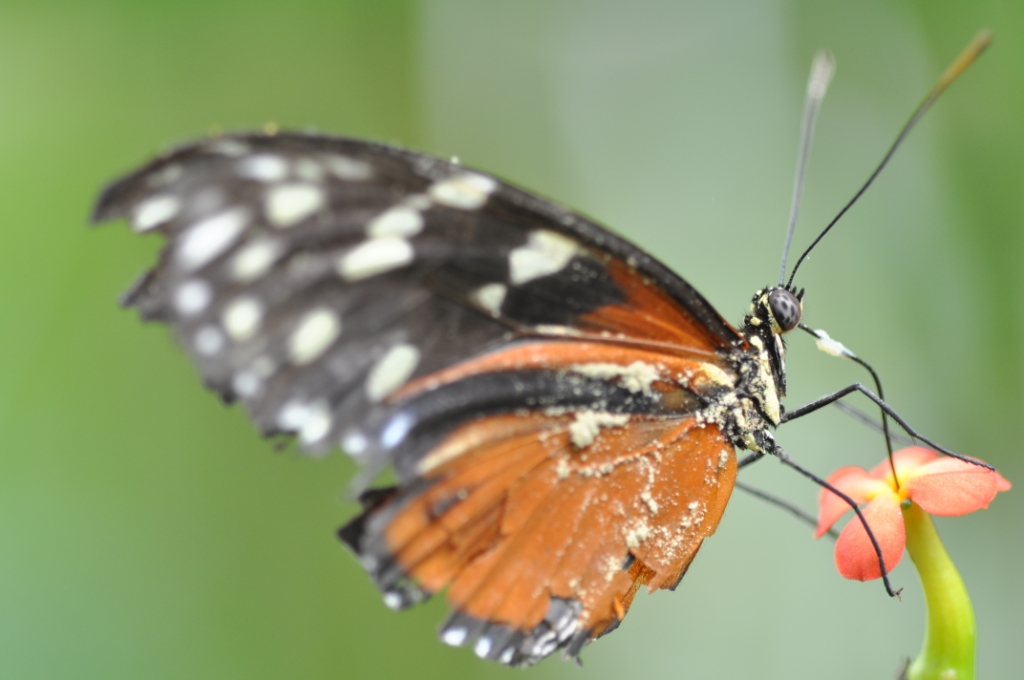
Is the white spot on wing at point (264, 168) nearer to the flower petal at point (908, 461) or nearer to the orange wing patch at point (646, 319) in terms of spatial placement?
the orange wing patch at point (646, 319)

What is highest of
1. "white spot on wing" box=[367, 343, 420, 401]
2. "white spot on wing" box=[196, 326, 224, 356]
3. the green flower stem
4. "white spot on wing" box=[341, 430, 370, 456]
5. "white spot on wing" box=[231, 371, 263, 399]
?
"white spot on wing" box=[367, 343, 420, 401]

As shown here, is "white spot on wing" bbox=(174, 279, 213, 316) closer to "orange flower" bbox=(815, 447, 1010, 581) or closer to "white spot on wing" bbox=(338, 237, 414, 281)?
"white spot on wing" bbox=(338, 237, 414, 281)

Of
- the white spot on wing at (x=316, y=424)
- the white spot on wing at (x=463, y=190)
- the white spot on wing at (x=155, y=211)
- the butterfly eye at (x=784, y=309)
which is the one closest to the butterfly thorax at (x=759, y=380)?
the butterfly eye at (x=784, y=309)

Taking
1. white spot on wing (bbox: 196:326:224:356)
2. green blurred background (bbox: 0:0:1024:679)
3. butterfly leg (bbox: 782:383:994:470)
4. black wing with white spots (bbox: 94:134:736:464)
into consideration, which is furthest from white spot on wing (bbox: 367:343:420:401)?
green blurred background (bbox: 0:0:1024:679)

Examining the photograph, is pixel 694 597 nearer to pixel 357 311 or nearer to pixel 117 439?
pixel 117 439

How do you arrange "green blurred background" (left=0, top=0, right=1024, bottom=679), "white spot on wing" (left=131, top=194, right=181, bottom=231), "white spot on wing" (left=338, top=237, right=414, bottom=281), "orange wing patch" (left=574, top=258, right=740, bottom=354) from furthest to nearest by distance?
"green blurred background" (left=0, top=0, right=1024, bottom=679)
"orange wing patch" (left=574, top=258, right=740, bottom=354)
"white spot on wing" (left=338, top=237, right=414, bottom=281)
"white spot on wing" (left=131, top=194, right=181, bottom=231)

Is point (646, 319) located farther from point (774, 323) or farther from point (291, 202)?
point (291, 202)

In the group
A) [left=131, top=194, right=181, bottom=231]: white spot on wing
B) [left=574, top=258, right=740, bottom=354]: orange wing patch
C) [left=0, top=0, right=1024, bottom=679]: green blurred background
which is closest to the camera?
[left=131, top=194, right=181, bottom=231]: white spot on wing
